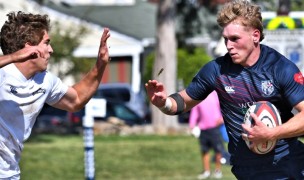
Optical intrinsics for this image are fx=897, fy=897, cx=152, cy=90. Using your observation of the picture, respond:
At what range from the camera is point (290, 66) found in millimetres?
6441

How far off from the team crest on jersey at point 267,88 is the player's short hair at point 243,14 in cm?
42

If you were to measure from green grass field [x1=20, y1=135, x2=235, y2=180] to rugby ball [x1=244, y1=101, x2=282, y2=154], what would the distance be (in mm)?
10049

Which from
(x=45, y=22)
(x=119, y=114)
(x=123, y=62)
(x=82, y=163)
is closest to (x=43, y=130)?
(x=119, y=114)

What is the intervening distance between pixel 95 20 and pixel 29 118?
38.7 metres

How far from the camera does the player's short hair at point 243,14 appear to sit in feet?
21.4

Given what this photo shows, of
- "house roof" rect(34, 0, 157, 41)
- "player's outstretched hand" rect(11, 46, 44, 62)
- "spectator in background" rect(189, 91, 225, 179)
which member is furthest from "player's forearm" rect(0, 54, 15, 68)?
"house roof" rect(34, 0, 157, 41)

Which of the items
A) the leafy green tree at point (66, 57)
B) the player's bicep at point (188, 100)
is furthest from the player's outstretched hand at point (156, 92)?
the leafy green tree at point (66, 57)

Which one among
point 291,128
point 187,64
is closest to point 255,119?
point 291,128

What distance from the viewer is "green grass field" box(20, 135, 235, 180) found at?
18.3 m

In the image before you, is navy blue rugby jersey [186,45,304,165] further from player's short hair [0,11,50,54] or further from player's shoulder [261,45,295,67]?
player's short hair [0,11,50,54]

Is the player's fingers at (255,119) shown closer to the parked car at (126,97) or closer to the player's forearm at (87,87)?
the player's forearm at (87,87)

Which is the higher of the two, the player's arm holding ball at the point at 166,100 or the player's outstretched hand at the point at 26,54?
the player's outstretched hand at the point at 26,54

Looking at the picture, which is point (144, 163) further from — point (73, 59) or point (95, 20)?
point (95, 20)

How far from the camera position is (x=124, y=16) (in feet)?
157
